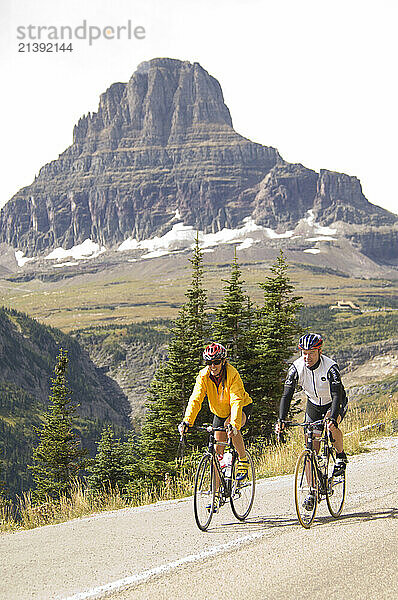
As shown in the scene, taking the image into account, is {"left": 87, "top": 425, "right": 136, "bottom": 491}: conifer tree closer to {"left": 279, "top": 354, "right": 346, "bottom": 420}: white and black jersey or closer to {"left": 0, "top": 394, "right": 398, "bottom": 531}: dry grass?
{"left": 0, "top": 394, "right": 398, "bottom": 531}: dry grass

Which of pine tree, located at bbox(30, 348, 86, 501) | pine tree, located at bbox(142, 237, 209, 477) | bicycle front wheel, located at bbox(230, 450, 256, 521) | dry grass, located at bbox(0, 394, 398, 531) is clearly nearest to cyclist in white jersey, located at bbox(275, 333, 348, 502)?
bicycle front wheel, located at bbox(230, 450, 256, 521)

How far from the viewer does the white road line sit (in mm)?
6227

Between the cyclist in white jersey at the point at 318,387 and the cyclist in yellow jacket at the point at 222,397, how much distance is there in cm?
59

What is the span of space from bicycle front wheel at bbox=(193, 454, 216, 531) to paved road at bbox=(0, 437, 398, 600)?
8.2 inches

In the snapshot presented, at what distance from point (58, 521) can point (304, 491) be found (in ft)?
16.5

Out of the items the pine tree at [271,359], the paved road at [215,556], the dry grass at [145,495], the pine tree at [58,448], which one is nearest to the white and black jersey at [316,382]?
the paved road at [215,556]

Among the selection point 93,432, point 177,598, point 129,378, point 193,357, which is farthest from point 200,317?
point 129,378

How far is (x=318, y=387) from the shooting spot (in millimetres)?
8641

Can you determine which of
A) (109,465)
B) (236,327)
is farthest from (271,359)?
(109,465)

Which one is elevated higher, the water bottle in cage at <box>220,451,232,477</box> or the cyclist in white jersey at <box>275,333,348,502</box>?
the cyclist in white jersey at <box>275,333,348,502</box>

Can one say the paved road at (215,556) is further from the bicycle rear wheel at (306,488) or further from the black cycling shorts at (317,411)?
the black cycling shorts at (317,411)

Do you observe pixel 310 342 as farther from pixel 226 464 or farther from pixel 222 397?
pixel 226 464

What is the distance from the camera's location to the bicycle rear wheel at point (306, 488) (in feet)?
26.6

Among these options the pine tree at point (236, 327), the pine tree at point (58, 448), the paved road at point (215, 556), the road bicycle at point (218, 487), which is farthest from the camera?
the pine tree at point (58, 448)
